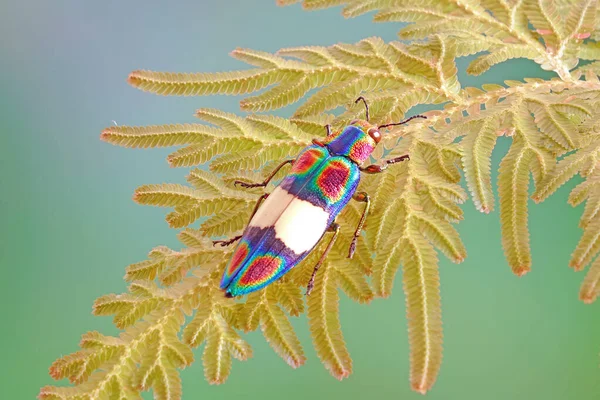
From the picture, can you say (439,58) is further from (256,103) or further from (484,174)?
(256,103)

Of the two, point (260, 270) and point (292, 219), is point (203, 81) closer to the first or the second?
point (292, 219)

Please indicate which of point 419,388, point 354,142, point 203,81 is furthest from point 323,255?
point 203,81

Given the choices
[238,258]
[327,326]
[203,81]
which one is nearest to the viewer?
[238,258]

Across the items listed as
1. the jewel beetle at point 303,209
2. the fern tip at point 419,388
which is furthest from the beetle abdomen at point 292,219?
the fern tip at point 419,388

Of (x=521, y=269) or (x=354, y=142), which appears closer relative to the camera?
(x=521, y=269)

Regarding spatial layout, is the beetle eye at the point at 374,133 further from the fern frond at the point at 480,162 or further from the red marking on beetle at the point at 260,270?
the red marking on beetle at the point at 260,270
